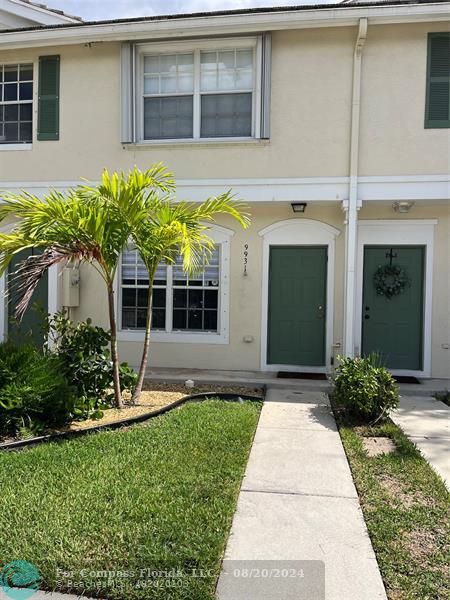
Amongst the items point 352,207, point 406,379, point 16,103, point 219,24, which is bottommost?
point 406,379

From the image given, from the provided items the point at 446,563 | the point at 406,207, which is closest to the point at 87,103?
the point at 406,207

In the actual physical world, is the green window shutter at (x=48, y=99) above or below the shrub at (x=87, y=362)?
above

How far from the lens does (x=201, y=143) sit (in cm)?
710

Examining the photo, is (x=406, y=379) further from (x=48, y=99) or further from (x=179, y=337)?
(x=48, y=99)

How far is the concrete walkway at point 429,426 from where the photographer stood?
4082 mm

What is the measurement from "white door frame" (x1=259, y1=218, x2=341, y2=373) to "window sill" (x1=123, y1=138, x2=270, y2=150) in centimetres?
131

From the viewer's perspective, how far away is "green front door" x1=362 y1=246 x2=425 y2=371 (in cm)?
734

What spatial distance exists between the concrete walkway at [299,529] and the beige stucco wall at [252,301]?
304 centimetres

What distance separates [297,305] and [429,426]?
3.01 meters

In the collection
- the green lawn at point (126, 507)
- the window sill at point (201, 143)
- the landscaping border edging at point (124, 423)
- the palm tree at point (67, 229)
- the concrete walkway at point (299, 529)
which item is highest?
the window sill at point (201, 143)

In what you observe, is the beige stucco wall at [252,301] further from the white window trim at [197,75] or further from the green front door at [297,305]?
the white window trim at [197,75]

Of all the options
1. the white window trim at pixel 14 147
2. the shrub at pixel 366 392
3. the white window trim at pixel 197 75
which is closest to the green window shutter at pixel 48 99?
the white window trim at pixel 14 147

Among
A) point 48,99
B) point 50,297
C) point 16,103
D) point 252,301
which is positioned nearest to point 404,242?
point 252,301

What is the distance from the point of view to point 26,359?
4820 mm
